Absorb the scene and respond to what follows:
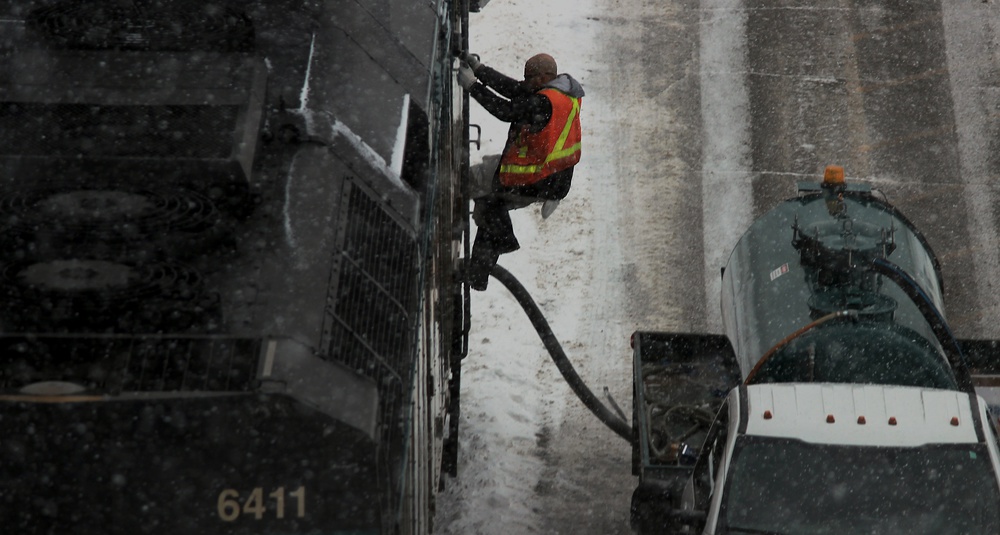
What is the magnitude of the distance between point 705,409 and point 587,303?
239cm

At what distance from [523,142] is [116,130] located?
379 cm

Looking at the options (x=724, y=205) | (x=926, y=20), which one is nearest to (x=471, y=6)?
(x=724, y=205)

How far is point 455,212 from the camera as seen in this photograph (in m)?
7.51

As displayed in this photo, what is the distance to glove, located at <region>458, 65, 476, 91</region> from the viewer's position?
24.7 feet

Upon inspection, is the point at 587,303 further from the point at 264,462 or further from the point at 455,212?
the point at 264,462

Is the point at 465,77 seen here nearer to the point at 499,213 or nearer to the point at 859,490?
the point at 499,213

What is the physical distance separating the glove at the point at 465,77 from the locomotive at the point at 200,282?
2133 mm

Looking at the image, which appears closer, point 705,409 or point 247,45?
point 247,45

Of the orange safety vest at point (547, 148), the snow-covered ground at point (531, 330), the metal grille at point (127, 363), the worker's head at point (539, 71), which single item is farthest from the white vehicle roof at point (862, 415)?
the metal grille at point (127, 363)

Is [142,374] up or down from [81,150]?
down

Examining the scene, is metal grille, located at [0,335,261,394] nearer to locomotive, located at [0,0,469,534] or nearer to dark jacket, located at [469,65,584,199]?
locomotive, located at [0,0,469,534]

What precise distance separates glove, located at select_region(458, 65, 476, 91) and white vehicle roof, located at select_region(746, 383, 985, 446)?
2729 mm

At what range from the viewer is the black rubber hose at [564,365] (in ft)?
28.8

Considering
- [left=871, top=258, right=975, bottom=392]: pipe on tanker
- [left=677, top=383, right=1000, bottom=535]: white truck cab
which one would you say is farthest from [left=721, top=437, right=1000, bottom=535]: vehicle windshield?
[left=871, top=258, right=975, bottom=392]: pipe on tanker
